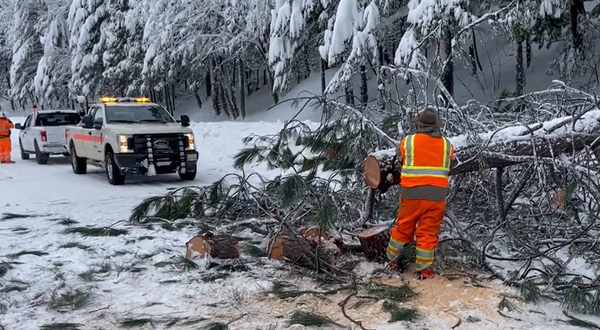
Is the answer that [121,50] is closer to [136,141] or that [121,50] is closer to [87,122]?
[87,122]

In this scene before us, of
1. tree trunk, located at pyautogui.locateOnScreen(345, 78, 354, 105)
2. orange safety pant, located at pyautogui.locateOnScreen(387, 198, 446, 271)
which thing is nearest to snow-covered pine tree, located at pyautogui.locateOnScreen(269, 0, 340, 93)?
tree trunk, located at pyautogui.locateOnScreen(345, 78, 354, 105)

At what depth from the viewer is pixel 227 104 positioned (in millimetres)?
33969

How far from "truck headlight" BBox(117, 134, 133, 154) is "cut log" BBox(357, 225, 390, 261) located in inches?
260

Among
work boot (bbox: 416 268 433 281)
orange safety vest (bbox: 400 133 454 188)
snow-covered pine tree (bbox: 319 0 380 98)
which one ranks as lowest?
work boot (bbox: 416 268 433 281)

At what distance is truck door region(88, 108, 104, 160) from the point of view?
12125 millimetres

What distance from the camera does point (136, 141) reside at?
1133 centimetres

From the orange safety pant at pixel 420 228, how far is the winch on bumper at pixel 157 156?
22.6ft

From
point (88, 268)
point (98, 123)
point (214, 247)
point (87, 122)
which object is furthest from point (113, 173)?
point (214, 247)

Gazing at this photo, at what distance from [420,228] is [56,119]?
46.0 feet

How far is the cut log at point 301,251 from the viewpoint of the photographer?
18.7 ft

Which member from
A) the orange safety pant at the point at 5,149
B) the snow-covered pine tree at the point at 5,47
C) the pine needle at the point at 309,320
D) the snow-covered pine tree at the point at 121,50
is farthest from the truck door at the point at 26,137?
the snow-covered pine tree at the point at 5,47

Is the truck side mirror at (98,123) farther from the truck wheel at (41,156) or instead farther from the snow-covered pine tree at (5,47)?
the snow-covered pine tree at (5,47)

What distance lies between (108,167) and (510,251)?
831cm

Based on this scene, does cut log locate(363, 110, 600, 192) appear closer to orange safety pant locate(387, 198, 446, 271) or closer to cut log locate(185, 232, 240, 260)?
orange safety pant locate(387, 198, 446, 271)
